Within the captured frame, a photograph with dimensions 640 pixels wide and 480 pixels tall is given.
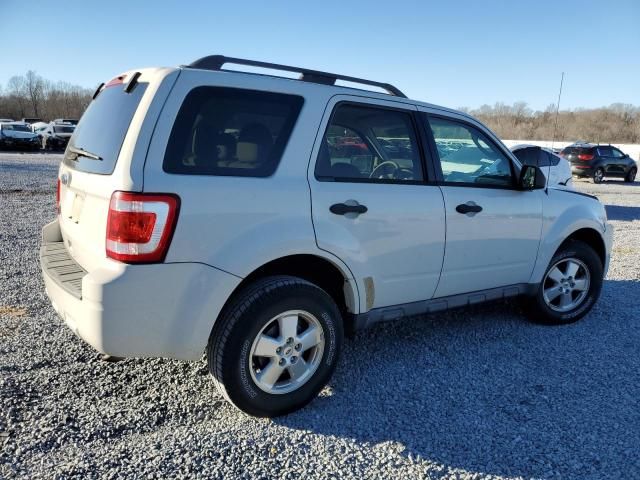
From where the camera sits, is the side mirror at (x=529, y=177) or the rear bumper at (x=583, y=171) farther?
the rear bumper at (x=583, y=171)

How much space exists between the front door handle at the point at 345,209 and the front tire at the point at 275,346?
458 mm

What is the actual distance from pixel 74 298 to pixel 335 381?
1724mm

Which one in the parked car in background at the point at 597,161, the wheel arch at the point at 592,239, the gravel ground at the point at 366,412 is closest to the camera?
the gravel ground at the point at 366,412

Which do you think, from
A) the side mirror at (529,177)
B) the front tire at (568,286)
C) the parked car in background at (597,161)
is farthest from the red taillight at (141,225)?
the parked car in background at (597,161)

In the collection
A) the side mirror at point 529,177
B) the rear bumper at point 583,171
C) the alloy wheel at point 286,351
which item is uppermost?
the side mirror at point 529,177

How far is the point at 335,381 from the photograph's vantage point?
11.2ft

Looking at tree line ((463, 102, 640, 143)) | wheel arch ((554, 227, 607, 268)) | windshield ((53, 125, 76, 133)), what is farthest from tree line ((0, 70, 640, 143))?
wheel arch ((554, 227, 607, 268))

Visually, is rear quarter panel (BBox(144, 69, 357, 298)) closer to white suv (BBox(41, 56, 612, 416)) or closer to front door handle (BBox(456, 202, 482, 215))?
white suv (BBox(41, 56, 612, 416))

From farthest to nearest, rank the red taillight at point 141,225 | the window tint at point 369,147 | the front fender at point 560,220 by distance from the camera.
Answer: the front fender at point 560,220
the window tint at point 369,147
the red taillight at point 141,225

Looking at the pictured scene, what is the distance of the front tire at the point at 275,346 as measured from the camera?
2.72 m

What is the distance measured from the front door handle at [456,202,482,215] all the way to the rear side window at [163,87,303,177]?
1394 millimetres

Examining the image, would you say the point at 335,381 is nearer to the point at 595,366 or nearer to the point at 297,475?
the point at 297,475

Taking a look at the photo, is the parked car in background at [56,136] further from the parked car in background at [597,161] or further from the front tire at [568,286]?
the front tire at [568,286]

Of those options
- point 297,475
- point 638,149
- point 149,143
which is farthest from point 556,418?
point 638,149
